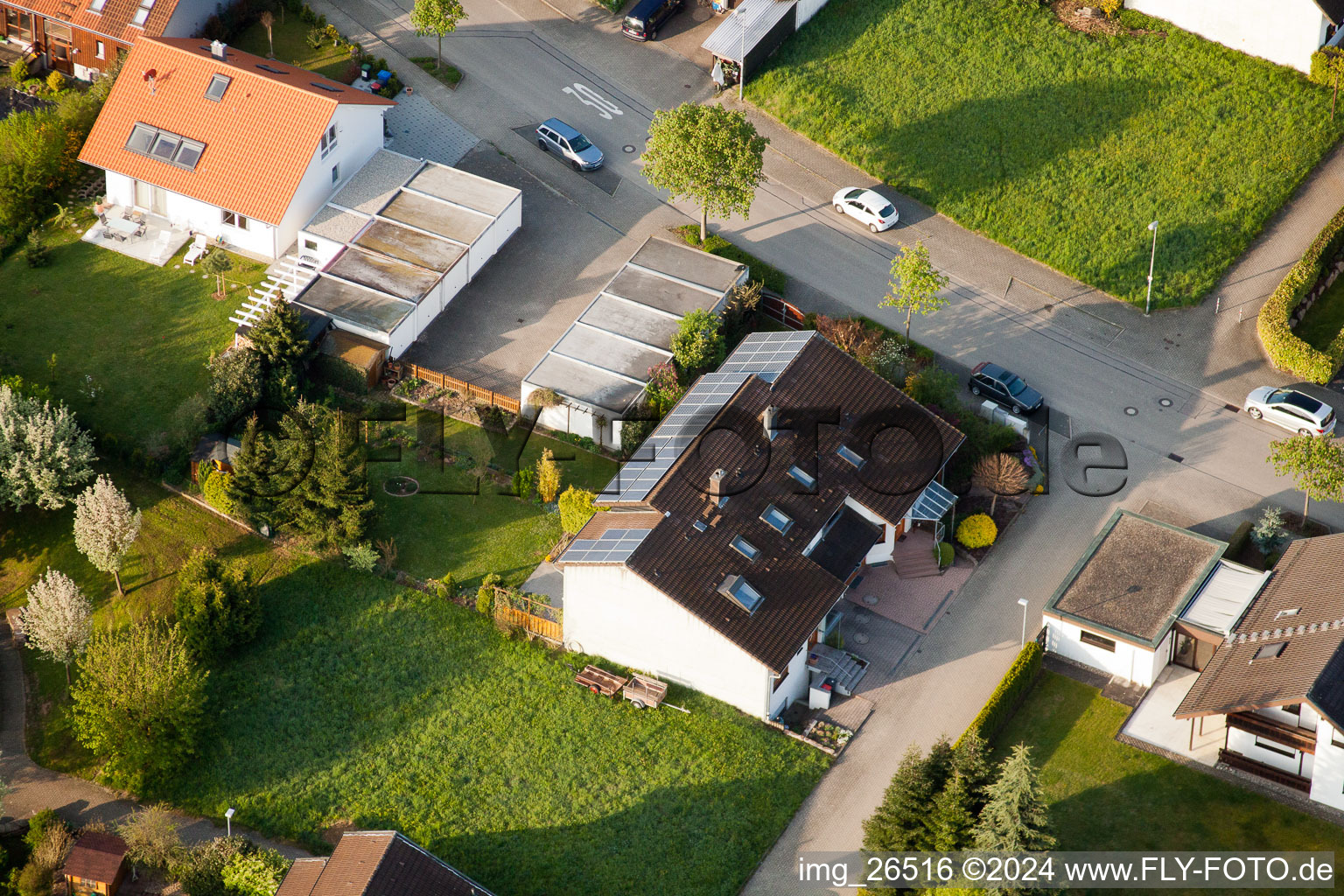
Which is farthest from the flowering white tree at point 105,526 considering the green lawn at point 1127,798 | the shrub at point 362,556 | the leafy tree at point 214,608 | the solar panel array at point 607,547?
the green lawn at point 1127,798

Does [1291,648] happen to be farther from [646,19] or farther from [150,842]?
[646,19]

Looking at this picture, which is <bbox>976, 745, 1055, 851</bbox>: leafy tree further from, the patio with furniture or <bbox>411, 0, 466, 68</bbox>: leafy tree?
<bbox>411, 0, 466, 68</bbox>: leafy tree

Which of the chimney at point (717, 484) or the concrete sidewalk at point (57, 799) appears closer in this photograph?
the concrete sidewalk at point (57, 799)

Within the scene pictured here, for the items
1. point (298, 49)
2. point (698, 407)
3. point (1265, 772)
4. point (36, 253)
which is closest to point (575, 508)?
point (698, 407)

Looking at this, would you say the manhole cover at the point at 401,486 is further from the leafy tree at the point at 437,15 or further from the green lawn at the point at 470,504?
the leafy tree at the point at 437,15

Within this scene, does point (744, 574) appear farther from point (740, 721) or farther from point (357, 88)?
point (357, 88)

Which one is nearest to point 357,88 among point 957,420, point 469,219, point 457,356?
point 469,219
